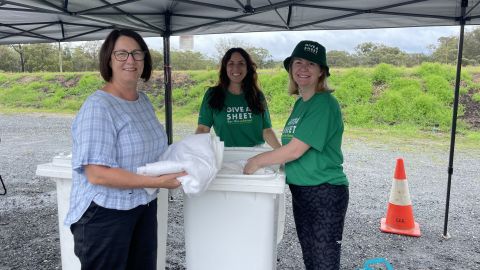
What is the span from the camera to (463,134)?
33.2ft

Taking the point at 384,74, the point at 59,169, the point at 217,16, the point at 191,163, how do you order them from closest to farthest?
the point at 191,163, the point at 59,169, the point at 217,16, the point at 384,74

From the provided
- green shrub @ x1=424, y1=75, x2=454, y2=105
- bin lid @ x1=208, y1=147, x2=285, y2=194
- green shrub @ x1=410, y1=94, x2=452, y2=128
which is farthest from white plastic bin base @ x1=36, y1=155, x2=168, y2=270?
green shrub @ x1=424, y1=75, x2=454, y2=105

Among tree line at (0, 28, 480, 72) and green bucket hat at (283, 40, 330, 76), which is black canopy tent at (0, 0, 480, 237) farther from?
tree line at (0, 28, 480, 72)

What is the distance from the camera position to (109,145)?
1.33 metres

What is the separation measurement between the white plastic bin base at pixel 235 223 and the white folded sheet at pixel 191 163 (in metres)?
0.27

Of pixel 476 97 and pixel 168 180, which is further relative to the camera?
pixel 476 97

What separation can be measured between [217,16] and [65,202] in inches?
89.9

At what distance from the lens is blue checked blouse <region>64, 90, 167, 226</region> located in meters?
1.31

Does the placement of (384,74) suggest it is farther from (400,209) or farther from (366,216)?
(400,209)

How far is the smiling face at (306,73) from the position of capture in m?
1.79

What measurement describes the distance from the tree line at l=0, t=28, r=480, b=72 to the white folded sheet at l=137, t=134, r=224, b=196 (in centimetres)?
951

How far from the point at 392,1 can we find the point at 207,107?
5.65ft

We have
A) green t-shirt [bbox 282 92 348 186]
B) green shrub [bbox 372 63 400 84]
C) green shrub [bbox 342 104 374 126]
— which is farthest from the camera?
green shrub [bbox 372 63 400 84]

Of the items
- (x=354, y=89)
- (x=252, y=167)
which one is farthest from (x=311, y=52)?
(x=354, y=89)
